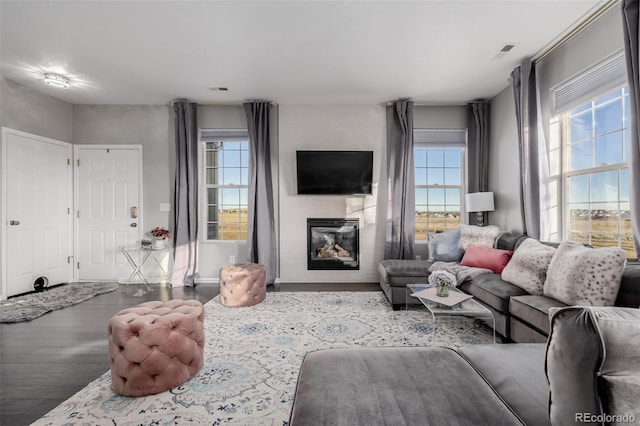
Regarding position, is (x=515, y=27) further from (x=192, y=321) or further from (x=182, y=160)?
(x=182, y=160)

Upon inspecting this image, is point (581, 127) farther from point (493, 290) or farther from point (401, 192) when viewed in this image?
point (401, 192)

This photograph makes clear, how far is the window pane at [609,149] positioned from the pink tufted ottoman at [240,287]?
3572mm

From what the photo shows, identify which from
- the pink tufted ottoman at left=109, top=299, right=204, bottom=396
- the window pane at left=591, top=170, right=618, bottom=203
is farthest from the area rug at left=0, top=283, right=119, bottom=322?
the window pane at left=591, top=170, right=618, bottom=203

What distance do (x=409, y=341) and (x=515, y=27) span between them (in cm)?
293

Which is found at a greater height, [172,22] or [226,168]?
[172,22]

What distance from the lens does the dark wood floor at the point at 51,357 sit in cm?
166

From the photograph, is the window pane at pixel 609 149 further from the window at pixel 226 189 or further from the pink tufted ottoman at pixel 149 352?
the window at pixel 226 189

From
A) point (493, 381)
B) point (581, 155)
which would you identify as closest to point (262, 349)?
point (493, 381)

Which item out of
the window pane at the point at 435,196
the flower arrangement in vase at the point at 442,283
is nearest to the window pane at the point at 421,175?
the window pane at the point at 435,196

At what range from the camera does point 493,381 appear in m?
1.07

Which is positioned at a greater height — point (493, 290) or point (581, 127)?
point (581, 127)

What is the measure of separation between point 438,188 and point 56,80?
5.26 m

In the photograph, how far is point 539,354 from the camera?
1.25 meters

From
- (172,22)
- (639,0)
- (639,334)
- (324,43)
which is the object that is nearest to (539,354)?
(639,334)
